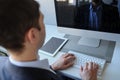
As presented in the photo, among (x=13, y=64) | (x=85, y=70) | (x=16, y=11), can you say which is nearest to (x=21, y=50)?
(x=13, y=64)

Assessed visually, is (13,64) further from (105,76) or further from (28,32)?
(105,76)

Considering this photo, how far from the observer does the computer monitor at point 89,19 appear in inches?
45.1

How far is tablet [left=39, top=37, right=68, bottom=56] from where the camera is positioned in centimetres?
129

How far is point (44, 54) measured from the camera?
50.6 inches

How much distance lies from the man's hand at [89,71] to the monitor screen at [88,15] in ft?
0.92

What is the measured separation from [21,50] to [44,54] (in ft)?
1.79

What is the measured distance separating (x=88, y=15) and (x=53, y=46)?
344 millimetres

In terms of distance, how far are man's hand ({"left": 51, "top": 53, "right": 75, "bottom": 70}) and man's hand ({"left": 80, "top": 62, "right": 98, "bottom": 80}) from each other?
0.10 m

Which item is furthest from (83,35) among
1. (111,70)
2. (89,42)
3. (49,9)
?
(49,9)

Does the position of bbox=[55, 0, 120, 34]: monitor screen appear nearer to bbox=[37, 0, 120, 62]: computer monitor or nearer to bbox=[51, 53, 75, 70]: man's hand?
bbox=[37, 0, 120, 62]: computer monitor

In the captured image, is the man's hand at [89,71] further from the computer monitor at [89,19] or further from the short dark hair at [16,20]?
the short dark hair at [16,20]

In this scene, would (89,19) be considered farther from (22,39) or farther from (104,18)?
(22,39)

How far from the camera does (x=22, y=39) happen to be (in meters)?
0.70

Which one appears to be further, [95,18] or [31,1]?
[95,18]
